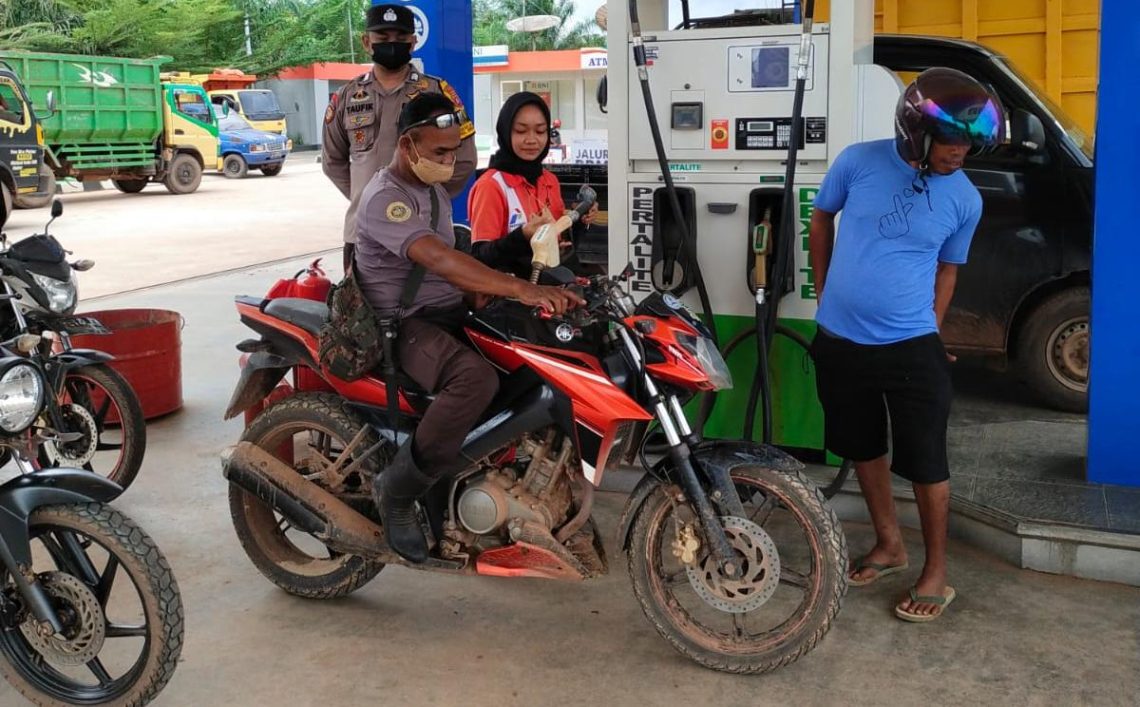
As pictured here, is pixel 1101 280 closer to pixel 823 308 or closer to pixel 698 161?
pixel 823 308

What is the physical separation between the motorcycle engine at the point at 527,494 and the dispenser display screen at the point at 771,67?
6.40ft

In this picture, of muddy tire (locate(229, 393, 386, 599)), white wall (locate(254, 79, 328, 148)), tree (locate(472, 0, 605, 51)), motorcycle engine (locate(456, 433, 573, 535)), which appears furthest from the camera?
tree (locate(472, 0, 605, 51))

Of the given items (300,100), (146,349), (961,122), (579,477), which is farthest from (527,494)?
(300,100)

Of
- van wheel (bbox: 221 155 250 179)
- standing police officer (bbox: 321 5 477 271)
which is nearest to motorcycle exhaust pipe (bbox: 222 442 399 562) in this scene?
standing police officer (bbox: 321 5 477 271)

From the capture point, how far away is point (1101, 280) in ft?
14.8

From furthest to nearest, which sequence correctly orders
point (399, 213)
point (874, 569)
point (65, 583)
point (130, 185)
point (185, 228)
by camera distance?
1. point (130, 185)
2. point (185, 228)
3. point (874, 569)
4. point (399, 213)
5. point (65, 583)

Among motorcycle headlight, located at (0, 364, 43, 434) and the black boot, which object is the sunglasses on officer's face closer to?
the black boot

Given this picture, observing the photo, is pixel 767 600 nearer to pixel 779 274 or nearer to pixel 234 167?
pixel 779 274

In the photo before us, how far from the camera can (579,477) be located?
3.60 metres

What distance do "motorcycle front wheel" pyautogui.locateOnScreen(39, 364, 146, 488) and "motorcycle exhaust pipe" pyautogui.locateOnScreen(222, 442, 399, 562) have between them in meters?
1.40

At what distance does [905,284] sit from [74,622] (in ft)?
8.89

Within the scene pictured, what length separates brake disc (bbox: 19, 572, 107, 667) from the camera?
10.1ft

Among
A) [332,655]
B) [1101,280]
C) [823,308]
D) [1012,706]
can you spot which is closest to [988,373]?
[1101,280]

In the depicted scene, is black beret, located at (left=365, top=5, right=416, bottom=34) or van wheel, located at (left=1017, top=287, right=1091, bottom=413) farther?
van wheel, located at (left=1017, top=287, right=1091, bottom=413)
